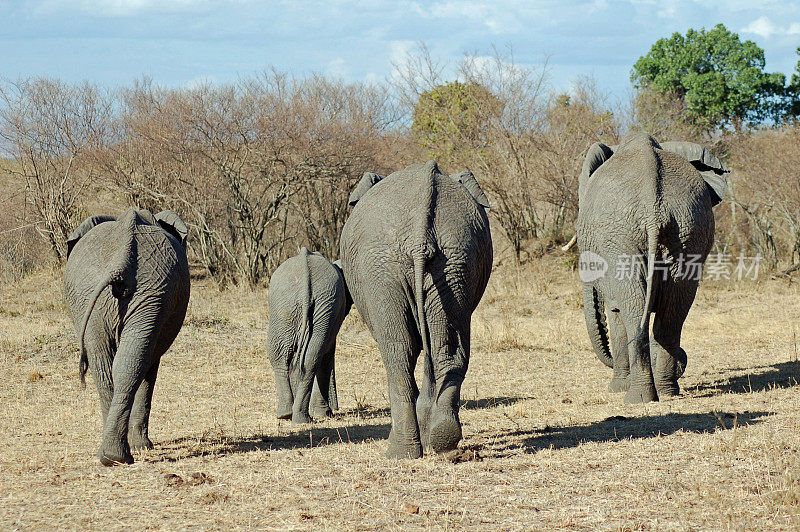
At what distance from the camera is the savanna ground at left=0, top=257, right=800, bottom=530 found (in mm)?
4672

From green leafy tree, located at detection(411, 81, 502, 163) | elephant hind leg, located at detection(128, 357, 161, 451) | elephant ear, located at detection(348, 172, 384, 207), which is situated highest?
green leafy tree, located at detection(411, 81, 502, 163)

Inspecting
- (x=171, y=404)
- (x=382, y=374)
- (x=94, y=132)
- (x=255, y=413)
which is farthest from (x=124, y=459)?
(x=94, y=132)

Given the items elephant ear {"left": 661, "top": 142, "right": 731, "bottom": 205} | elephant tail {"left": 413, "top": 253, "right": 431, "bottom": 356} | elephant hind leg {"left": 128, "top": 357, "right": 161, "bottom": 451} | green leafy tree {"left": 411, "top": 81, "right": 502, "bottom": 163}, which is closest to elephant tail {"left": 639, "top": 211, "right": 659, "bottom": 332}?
elephant ear {"left": 661, "top": 142, "right": 731, "bottom": 205}

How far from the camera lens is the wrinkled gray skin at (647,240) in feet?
25.5

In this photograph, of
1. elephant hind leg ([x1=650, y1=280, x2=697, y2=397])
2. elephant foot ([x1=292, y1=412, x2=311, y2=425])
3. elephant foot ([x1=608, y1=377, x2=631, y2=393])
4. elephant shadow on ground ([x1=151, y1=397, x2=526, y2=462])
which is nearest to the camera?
elephant shadow on ground ([x1=151, y1=397, x2=526, y2=462])

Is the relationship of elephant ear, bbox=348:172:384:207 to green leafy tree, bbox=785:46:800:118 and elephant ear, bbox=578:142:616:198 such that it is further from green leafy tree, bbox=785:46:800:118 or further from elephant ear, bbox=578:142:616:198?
green leafy tree, bbox=785:46:800:118

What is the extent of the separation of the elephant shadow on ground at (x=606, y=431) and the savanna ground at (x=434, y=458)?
3cm

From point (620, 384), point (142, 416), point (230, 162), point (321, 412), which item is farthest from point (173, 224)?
point (230, 162)

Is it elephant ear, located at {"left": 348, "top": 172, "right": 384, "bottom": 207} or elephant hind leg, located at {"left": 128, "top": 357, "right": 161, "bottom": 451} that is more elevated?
elephant ear, located at {"left": 348, "top": 172, "right": 384, "bottom": 207}

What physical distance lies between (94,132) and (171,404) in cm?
1559

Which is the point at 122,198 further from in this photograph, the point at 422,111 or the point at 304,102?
the point at 422,111

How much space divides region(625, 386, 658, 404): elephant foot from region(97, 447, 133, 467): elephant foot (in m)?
4.57

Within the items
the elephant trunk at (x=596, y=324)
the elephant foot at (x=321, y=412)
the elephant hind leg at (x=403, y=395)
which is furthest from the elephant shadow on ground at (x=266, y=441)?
the elephant trunk at (x=596, y=324)

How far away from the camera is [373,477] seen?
548 centimetres
